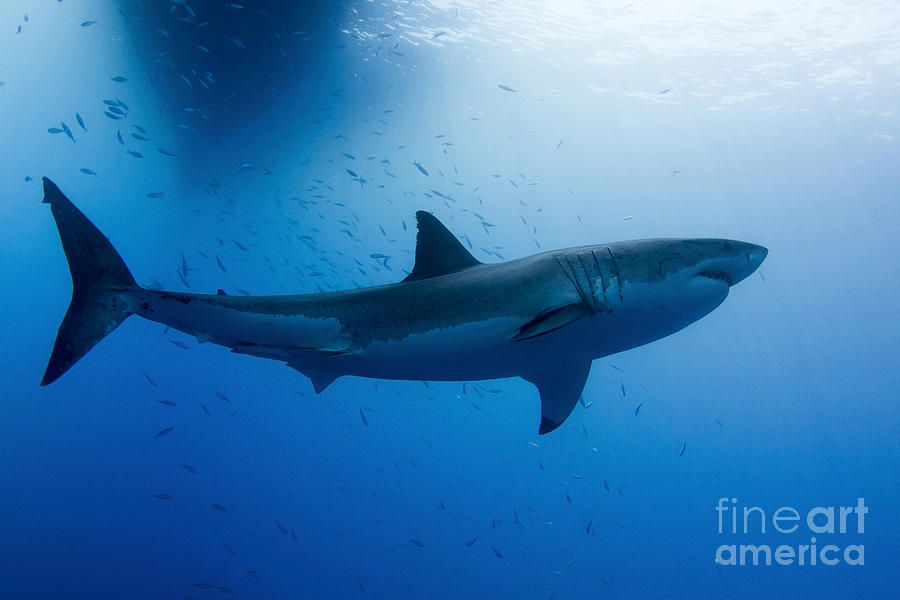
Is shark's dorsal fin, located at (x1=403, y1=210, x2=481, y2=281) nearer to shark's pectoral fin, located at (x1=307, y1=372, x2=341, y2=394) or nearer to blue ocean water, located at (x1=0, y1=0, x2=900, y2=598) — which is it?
shark's pectoral fin, located at (x1=307, y1=372, x2=341, y2=394)

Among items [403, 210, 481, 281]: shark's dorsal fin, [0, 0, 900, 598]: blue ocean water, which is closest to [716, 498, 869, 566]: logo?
[0, 0, 900, 598]: blue ocean water

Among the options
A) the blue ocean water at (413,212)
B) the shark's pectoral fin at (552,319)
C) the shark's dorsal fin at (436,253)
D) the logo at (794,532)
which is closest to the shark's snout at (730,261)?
the shark's pectoral fin at (552,319)

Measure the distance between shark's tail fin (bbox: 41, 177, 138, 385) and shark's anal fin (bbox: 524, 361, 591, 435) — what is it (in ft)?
10.2

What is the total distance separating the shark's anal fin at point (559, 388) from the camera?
13.1 feet

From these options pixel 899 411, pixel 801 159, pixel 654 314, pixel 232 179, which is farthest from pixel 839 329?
pixel 654 314

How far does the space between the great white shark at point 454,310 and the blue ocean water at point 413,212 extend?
7.25m

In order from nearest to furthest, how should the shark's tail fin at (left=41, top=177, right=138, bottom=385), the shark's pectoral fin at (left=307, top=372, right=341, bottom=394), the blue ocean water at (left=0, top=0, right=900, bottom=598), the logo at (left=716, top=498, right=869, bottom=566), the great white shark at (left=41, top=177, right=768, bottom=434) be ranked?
the great white shark at (left=41, top=177, right=768, bottom=434), the shark's tail fin at (left=41, top=177, right=138, bottom=385), the shark's pectoral fin at (left=307, top=372, right=341, bottom=394), the blue ocean water at (left=0, top=0, right=900, bottom=598), the logo at (left=716, top=498, right=869, bottom=566)

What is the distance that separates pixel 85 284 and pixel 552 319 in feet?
11.3

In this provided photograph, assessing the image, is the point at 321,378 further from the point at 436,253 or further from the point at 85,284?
the point at 85,284

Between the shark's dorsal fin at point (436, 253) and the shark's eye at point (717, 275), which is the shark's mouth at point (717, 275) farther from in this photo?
the shark's dorsal fin at point (436, 253)

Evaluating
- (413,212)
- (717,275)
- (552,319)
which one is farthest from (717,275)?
(413,212)

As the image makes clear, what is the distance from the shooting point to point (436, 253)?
3.91m

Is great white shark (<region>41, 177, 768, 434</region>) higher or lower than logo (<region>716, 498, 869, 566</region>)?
higher

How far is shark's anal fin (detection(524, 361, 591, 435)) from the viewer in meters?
4.00
